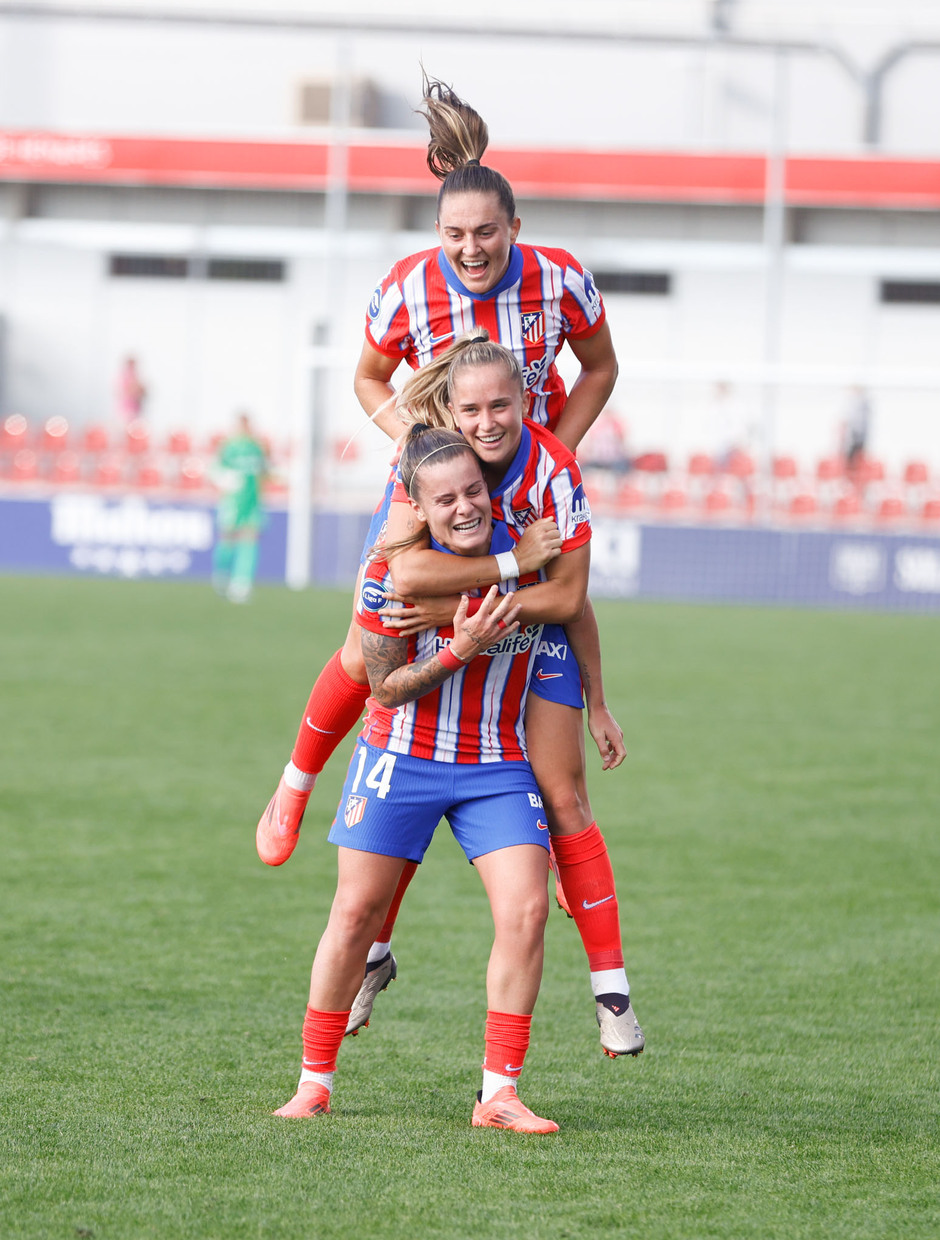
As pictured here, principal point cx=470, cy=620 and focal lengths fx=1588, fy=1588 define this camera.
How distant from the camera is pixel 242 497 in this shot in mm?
16875

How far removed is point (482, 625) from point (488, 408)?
434 mm

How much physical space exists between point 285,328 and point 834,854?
20.2m

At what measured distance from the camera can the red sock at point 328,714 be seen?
3.75 metres

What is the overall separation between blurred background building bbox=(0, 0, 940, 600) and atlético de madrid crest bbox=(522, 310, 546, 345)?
57.6 ft

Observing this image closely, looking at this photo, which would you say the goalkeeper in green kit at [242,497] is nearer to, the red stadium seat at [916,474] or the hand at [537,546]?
the red stadium seat at [916,474]

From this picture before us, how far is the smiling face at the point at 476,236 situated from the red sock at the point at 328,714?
0.94m

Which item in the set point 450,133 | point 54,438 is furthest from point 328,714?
point 54,438

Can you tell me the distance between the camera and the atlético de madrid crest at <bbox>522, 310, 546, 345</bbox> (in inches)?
143

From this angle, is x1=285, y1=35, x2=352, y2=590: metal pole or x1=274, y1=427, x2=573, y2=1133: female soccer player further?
x1=285, y1=35, x2=352, y2=590: metal pole

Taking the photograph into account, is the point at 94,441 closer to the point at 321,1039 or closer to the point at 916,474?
the point at 916,474

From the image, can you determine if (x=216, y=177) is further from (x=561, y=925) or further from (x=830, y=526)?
(x=561, y=925)

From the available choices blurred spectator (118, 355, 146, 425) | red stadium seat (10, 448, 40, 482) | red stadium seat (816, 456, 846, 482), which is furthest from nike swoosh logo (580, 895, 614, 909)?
blurred spectator (118, 355, 146, 425)

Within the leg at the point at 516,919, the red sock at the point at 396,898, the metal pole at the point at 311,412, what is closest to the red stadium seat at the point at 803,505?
the metal pole at the point at 311,412

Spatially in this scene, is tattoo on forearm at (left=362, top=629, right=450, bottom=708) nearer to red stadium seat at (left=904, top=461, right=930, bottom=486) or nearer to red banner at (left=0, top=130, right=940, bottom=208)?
red stadium seat at (left=904, top=461, right=930, bottom=486)
